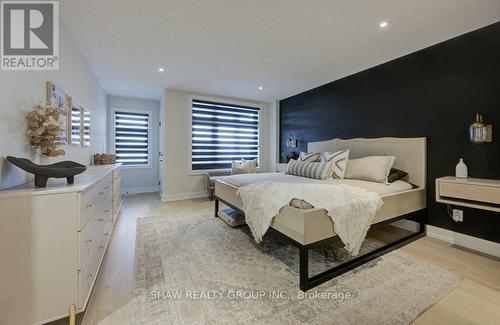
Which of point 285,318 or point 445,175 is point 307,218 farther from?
point 445,175

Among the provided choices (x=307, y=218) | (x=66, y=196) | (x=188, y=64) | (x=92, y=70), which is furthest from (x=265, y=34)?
(x=92, y=70)

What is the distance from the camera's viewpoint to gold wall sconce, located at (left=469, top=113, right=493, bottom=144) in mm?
2248

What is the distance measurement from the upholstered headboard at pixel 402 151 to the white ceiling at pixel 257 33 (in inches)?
48.1

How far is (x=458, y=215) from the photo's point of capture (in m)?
2.52

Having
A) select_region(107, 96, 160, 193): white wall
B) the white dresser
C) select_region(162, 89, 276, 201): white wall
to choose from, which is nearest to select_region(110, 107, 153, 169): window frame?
select_region(107, 96, 160, 193): white wall

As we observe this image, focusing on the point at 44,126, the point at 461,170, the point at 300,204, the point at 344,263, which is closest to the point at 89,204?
the point at 44,126

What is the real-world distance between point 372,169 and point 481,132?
1.10 m

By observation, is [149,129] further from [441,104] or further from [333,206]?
[441,104]

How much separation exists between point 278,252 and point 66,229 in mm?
1888

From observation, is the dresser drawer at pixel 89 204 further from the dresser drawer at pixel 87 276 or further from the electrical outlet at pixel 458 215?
the electrical outlet at pixel 458 215

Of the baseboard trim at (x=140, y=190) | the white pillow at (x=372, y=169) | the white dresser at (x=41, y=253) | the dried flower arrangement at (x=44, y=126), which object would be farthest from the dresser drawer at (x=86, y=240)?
the baseboard trim at (x=140, y=190)

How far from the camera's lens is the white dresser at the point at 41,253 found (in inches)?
46.0

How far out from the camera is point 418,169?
287 cm

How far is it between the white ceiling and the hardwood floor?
2.51 meters
